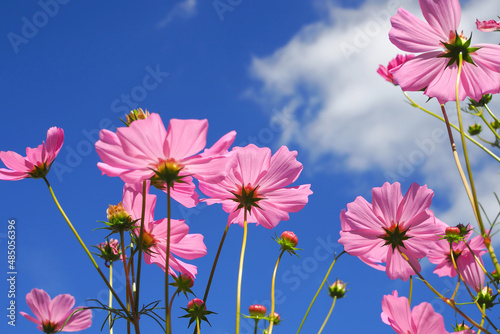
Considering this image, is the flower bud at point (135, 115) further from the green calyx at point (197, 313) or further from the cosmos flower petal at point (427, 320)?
the cosmos flower petal at point (427, 320)

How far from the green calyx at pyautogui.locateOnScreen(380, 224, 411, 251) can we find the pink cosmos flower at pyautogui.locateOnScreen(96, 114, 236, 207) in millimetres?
378

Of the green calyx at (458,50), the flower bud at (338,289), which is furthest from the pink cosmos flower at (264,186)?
the flower bud at (338,289)

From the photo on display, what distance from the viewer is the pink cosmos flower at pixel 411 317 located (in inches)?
26.2

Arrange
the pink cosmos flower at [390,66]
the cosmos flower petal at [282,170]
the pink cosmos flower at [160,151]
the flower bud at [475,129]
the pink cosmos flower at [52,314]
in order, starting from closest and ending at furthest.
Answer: the pink cosmos flower at [160,151] < the cosmos flower petal at [282,170] < the pink cosmos flower at [52,314] < the pink cosmos flower at [390,66] < the flower bud at [475,129]

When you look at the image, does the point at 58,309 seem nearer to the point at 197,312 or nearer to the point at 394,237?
the point at 197,312

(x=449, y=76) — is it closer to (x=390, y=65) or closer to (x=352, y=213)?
(x=352, y=213)

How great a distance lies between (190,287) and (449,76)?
0.59m

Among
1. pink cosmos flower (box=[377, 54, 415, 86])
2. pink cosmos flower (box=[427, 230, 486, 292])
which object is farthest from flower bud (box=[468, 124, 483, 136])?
pink cosmos flower (box=[427, 230, 486, 292])

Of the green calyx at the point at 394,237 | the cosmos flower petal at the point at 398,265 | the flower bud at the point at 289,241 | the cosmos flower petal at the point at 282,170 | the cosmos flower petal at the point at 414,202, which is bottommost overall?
the cosmos flower petal at the point at 398,265

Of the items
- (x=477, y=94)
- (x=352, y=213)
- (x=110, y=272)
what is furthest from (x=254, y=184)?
(x=110, y=272)

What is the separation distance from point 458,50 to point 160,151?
1.75 ft

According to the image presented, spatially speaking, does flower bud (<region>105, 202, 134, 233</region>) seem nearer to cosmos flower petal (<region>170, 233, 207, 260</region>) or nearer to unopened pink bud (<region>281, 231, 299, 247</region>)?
cosmos flower petal (<region>170, 233, 207, 260</region>)

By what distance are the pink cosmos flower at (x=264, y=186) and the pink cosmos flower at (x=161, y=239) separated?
0.08 m

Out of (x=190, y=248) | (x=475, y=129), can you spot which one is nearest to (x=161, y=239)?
(x=190, y=248)
